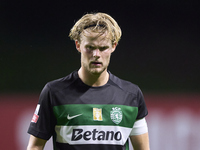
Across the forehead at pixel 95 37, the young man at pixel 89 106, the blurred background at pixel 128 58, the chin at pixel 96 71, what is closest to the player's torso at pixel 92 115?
the young man at pixel 89 106

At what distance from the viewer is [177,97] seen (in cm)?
303

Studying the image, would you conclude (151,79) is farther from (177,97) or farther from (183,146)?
(183,146)

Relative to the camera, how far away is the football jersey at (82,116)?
1695 mm

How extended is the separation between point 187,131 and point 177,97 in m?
0.30

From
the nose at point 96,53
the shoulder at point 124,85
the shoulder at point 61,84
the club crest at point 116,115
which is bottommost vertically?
the club crest at point 116,115

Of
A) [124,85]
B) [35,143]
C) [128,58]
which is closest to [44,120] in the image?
[35,143]

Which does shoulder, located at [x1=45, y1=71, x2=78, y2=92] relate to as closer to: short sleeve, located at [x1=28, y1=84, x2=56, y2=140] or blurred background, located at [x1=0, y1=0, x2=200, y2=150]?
short sleeve, located at [x1=28, y1=84, x2=56, y2=140]

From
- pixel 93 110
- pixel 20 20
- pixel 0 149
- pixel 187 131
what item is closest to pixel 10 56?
pixel 20 20

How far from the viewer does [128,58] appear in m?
3.01

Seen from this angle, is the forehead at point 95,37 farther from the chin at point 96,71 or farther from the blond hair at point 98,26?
the chin at point 96,71

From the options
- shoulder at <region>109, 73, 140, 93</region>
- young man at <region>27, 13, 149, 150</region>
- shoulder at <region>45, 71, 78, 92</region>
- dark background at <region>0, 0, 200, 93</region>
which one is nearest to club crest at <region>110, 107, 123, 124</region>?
young man at <region>27, 13, 149, 150</region>

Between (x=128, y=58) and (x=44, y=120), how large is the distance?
1433 mm

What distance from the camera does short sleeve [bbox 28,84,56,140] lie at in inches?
A: 67.5

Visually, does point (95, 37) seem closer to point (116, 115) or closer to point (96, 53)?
point (96, 53)
